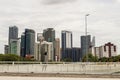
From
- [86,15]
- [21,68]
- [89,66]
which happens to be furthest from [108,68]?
[21,68]

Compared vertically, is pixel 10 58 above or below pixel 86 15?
below

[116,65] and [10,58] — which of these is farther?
[10,58]

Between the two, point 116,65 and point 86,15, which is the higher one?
point 86,15

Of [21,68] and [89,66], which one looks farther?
[89,66]

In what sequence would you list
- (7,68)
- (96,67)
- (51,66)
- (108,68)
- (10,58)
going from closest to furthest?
(7,68) → (51,66) → (96,67) → (108,68) → (10,58)

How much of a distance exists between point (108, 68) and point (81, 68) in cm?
2243

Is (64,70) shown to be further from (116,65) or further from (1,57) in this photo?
(1,57)

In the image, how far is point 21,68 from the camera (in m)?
66.7

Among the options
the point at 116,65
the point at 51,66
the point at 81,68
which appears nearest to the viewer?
the point at 51,66

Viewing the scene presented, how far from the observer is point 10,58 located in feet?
502

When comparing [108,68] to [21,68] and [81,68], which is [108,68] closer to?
[81,68]

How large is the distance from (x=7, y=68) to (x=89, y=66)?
23640 mm

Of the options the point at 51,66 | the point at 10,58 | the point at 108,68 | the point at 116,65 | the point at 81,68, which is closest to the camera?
the point at 51,66

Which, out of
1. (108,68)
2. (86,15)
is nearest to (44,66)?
(86,15)
